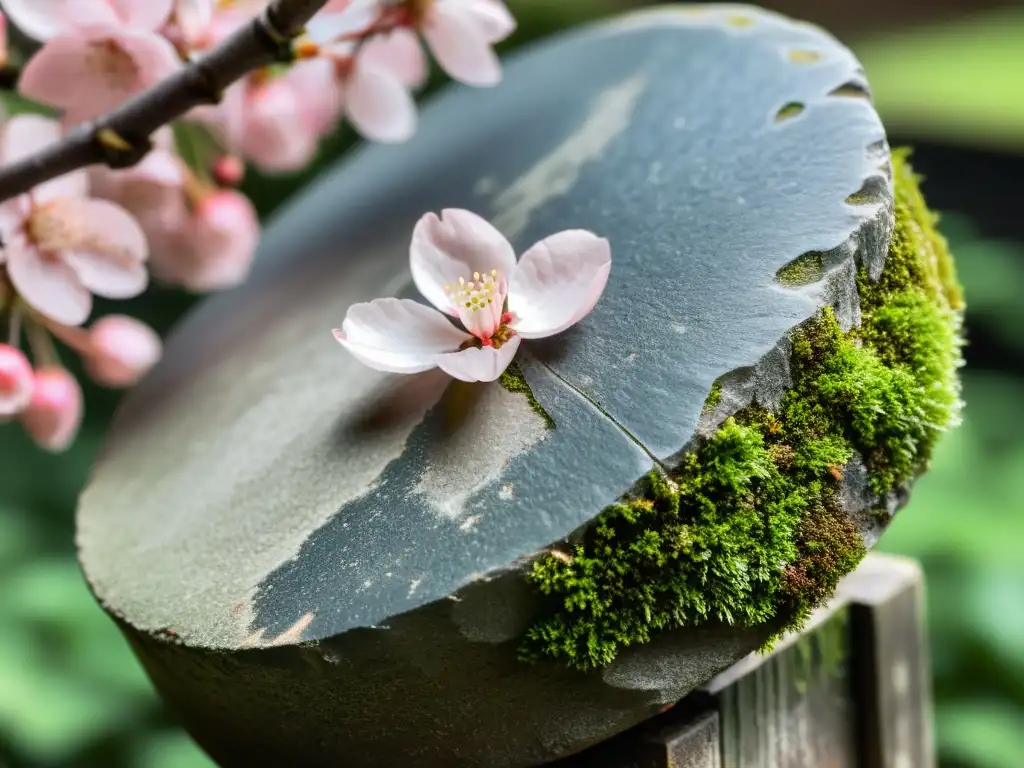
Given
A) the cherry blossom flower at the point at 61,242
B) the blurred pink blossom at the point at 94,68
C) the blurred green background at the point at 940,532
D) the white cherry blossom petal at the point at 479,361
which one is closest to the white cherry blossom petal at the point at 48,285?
the cherry blossom flower at the point at 61,242

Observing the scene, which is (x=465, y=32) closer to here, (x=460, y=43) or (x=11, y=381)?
(x=460, y=43)

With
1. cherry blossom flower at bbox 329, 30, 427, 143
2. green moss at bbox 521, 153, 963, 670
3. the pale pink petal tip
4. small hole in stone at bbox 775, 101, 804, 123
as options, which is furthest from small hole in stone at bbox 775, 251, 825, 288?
the pale pink petal tip

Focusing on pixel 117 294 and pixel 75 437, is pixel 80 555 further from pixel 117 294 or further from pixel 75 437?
pixel 75 437

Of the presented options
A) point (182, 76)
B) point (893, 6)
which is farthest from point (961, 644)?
point (893, 6)

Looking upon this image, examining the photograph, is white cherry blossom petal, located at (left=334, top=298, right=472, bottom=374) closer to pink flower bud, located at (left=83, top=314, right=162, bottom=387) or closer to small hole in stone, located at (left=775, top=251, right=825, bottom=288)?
small hole in stone, located at (left=775, top=251, right=825, bottom=288)

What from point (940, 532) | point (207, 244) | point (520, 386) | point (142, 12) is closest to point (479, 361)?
point (520, 386)
